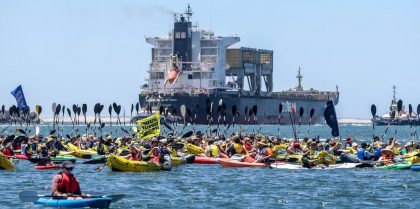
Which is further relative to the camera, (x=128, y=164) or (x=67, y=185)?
(x=128, y=164)

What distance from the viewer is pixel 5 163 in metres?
Result: 46.9

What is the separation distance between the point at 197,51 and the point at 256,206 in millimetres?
130325

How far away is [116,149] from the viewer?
51.9 m

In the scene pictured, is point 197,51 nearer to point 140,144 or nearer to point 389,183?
point 140,144

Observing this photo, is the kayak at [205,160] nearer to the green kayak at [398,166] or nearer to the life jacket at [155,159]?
the life jacket at [155,159]

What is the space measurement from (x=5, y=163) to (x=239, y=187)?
37.5 feet

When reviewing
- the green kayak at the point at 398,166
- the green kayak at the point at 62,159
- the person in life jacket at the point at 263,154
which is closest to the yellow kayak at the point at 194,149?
the green kayak at the point at 62,159

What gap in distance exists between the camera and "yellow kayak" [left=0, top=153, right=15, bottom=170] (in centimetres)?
4661

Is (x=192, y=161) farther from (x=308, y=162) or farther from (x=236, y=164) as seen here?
(x=308, y=162)

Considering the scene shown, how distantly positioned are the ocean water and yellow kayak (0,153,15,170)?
30cm

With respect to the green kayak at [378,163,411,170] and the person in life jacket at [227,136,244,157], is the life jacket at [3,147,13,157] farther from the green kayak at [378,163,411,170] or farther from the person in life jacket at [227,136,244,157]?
the green kayak at [378,163,411,170]

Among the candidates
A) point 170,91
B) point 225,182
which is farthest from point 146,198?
point 170,91

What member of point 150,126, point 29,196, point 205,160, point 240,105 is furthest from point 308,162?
point 240,105

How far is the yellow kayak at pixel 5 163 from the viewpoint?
46.6m
